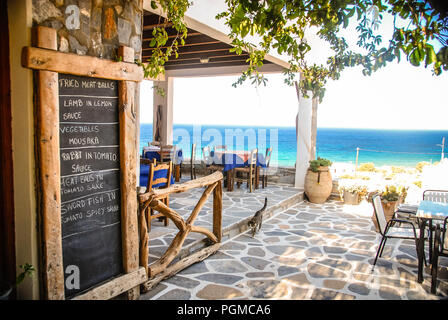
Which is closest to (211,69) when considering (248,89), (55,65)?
(55,65)

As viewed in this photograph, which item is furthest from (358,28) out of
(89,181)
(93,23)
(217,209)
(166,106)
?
(166,106)

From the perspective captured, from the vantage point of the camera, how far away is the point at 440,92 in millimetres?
38531

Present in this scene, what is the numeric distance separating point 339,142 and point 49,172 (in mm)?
43753

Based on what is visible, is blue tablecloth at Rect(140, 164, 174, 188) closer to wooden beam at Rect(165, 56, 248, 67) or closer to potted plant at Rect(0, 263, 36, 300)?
potted plant at Rect(0, 263, 36, 300)

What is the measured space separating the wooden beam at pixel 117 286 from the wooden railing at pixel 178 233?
0.45ft

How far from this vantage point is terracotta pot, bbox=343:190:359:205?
295 inches

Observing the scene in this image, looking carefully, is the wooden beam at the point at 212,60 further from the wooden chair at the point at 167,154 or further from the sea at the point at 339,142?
the sea at the point at 339,142

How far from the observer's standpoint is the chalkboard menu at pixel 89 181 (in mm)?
2584

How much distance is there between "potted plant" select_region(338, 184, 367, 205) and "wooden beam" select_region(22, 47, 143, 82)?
5.75 metres

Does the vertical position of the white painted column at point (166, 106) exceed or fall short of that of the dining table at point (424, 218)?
it exceeds it

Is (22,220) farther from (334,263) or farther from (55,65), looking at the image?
(334,263)

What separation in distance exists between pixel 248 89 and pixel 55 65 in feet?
131

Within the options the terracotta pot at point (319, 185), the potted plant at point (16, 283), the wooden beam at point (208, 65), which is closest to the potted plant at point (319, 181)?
the terracotta pot at point (319, 185)

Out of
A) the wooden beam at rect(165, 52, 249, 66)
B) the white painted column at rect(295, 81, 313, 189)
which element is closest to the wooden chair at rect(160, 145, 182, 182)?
the wooden beam at rect(165, 52, 249, 66)
